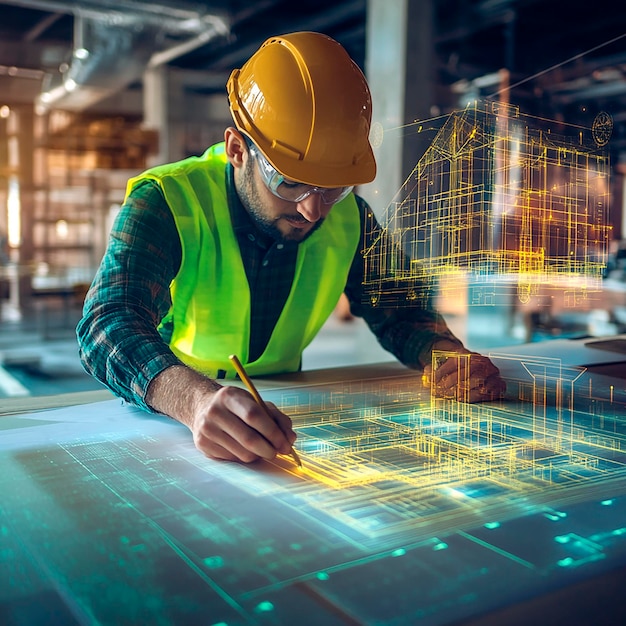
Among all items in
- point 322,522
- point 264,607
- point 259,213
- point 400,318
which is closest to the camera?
point 264,607

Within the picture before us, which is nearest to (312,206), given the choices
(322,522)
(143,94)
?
(322,522)

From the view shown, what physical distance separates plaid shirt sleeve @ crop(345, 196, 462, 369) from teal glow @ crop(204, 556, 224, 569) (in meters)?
0.98

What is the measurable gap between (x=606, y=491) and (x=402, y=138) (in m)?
0.92

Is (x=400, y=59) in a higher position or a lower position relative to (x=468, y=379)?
higher

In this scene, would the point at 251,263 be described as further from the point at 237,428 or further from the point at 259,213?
the point at 237,428

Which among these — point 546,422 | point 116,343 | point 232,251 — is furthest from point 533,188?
point 116,343

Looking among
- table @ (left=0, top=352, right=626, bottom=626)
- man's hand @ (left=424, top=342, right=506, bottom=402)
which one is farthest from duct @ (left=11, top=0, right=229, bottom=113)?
table @ (left=0, top=352, right=626, bottom=626)

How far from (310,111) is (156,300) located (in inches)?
18.1

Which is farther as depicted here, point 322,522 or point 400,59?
point 400,59

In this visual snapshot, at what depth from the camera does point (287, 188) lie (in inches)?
51.9

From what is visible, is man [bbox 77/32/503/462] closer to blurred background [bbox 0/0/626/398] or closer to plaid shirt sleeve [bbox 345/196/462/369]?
plaid shirt sleeve [bbox 345/196/462/369]

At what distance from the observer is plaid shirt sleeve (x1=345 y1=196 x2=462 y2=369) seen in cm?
161

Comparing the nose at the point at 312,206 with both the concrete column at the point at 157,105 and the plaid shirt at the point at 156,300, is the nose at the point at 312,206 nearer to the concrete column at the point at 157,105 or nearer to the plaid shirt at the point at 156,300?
the plaid shirt at the point at 156,300

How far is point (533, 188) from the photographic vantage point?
4.85 feet
